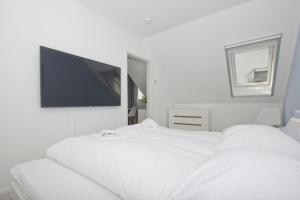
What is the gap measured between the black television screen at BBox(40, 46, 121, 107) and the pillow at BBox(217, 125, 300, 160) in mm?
1803

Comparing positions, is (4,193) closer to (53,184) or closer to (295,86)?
(53,184)

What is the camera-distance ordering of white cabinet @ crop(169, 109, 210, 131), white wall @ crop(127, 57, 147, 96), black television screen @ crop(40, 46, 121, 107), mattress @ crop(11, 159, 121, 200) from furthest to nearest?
1. white wall @ crop(127, 57, 147, 96)
2. white cabinet @ crop(169, 109, 210, 131)
3. black television screen @ crop(40, 46, 121, 107)
4. mattress @ crop(11, 159, 121, 200)

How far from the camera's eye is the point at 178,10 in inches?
90.6

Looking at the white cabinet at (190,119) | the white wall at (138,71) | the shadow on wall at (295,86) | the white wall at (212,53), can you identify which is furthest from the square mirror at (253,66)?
the white wall at (138,71)

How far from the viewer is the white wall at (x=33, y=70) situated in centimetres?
153

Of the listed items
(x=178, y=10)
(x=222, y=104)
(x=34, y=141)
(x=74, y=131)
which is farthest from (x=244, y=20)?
(x=34, y=141)

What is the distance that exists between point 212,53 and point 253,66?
907mm

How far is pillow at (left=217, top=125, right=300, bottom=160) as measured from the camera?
863 mm

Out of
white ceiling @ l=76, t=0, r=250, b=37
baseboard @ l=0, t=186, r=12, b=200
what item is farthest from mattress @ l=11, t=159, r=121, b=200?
white ceiling @ l=76, t=0, r=250, b=37

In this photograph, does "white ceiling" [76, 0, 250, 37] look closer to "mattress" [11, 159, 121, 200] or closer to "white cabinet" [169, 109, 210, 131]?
"white cabinet" [169, 109, 210, 131]

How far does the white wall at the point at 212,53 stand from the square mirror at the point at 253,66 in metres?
0.12

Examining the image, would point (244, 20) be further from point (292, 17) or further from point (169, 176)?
point (169, 176)

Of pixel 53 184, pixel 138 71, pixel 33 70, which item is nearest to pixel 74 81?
pixel 33 70

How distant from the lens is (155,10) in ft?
7.54
